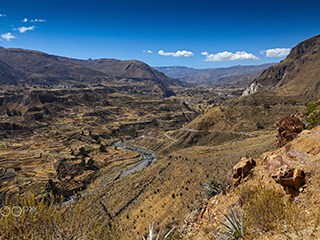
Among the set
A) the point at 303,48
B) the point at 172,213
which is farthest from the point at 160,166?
the point at 303,48

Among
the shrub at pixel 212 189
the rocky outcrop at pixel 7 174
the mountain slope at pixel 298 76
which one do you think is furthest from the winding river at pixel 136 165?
the mountain slope at pixel 298 76

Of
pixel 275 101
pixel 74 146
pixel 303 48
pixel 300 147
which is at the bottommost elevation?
pixel 74 146

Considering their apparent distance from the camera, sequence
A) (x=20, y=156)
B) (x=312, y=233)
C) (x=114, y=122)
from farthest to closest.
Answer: (x=114, y=122)
(x=20, y=156)
(x=312, y=233)

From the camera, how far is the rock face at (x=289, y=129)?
2377 centimetres

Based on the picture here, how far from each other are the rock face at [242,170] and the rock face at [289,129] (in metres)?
4.73

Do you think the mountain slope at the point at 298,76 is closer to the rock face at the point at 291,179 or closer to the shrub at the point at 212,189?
the shrub at the point at 212,189

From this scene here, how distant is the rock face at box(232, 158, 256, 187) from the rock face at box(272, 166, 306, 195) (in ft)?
18.4

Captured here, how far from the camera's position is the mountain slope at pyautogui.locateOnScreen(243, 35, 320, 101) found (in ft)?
368

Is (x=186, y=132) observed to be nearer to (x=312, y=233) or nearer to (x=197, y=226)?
(x=197, y=226)

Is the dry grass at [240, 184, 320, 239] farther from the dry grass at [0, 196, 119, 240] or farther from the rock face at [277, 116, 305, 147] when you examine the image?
the rock face at [277, 116, 305, 147]

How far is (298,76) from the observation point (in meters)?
139

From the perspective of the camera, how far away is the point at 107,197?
4878cm

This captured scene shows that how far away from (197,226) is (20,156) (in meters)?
83.8

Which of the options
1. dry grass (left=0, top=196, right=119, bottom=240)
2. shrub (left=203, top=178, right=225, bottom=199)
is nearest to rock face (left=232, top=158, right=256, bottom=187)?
shrub (left=203, top=178, right=225, bottom=199)
